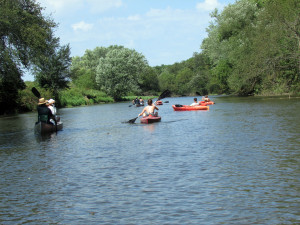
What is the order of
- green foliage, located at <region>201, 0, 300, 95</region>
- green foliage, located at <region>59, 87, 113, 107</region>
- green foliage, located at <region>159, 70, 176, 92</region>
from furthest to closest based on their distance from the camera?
green foliage, located at <region>159, 70, 176, 92</region>, green foliage, located at <region>59, 87, 113, 107</region>, green foliage, located at <region>201, 0, 300, 95</region>

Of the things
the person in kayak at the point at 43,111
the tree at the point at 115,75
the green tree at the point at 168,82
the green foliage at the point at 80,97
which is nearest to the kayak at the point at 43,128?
the person in kayak at the point at 43,111

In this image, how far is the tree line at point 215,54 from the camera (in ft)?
99.9

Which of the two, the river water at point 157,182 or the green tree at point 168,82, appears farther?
the green tree at point 168,82

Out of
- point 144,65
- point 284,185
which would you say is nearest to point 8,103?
point 284,185

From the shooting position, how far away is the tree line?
30438 mm

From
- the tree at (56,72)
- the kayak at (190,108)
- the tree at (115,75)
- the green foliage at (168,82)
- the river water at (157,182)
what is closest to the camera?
the river water at (157,182)

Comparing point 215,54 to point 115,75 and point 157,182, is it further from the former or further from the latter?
point 157,182

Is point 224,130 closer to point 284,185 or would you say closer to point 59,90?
point 284,185

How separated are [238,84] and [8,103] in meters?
30.9

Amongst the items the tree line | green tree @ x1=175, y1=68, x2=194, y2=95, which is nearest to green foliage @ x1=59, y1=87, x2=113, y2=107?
the tree line

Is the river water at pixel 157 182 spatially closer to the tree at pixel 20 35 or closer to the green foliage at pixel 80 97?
the tree at pixel 20 35

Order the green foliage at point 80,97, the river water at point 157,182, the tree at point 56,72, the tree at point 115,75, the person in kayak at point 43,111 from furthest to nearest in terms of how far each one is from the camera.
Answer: the tree at point 115,75, the green foliage at point 80,97, the tree at point 56,72, the person in kayak at point 43,111, the river water at point 157,182

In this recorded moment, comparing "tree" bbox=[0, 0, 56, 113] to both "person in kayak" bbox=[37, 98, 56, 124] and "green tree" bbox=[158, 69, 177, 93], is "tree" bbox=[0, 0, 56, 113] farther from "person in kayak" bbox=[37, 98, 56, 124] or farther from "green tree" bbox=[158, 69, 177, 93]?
"green tree" bbox=[158, 69, 177, 93]

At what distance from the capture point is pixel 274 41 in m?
43.2
